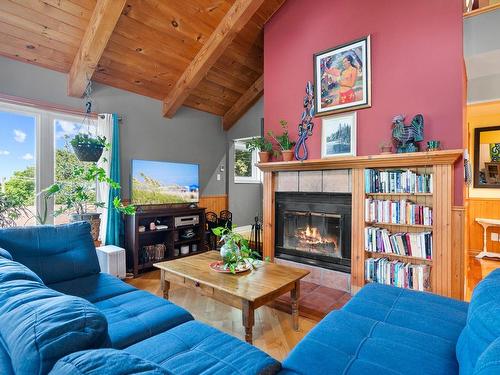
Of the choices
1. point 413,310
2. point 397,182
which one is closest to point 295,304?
point 413,310

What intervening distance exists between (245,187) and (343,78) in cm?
343

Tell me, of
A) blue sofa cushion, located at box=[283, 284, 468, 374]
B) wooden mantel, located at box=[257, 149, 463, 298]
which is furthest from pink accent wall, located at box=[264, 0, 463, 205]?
blue sofa cushion, located at box=[283, 284, 468, 374]

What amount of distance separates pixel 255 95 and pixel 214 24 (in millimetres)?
1631

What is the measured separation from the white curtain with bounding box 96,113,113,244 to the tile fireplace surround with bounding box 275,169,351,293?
7.50 ft

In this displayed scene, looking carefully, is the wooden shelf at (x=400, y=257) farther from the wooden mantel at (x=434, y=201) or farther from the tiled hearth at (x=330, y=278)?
the tiled hearth at (x=330, y=278)

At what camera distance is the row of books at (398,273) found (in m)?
2.68

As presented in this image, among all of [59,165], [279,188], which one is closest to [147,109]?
[59,165]

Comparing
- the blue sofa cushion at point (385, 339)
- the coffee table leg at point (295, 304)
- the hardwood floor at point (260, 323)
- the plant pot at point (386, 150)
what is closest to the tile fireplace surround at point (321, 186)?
the plant pot at point (386, 150)

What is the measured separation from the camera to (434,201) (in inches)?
102

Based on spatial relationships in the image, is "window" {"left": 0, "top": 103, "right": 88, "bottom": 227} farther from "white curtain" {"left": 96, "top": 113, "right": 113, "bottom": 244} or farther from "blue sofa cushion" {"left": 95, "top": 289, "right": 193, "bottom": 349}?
"blue sofa cushion" {"left": 95, "top": 289, "right": 193, "bottom": 349}

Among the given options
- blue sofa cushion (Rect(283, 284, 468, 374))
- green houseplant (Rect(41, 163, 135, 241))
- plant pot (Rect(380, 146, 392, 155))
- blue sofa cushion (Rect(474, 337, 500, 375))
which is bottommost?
blue sofa cushion (Rect(283, 284, 468, 374))

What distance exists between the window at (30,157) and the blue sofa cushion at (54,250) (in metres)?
1.23

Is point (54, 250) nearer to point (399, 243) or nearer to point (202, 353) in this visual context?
point (202, 353)

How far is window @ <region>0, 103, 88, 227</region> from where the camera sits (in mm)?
3082
